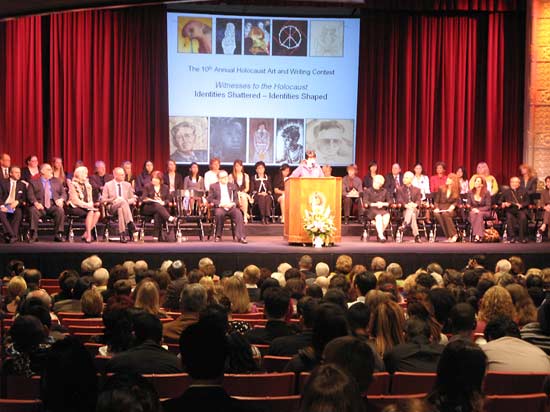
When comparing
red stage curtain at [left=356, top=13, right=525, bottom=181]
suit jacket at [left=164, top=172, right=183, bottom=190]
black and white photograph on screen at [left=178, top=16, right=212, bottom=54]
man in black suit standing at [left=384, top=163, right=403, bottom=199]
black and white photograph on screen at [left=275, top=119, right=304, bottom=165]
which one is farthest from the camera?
red stage curtain at [left=356, top=13, right=525, bottom=181]

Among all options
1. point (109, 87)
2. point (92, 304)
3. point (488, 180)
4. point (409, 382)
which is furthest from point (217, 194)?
point (409, 382)

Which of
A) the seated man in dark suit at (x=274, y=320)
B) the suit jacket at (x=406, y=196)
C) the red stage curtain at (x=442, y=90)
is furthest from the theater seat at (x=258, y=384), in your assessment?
the red stage curtain at (x=442, y=90)

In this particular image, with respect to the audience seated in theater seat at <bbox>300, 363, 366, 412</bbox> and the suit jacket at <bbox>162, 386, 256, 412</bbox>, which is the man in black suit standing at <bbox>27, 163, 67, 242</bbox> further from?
the audience seated in theater seat at <bbox>300, 363, 366, 412</bbox>

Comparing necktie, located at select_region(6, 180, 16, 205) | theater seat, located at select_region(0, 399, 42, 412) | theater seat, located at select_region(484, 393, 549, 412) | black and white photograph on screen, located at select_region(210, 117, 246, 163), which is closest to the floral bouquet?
necktie, located at select_region(6, 180, 16, 205)

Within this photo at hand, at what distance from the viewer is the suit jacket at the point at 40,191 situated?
456 inches

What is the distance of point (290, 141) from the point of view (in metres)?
15.2

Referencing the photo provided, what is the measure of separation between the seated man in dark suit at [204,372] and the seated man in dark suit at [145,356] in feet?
3.77

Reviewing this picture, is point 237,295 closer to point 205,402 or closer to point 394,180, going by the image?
point 205,402

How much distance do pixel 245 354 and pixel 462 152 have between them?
1228 centimetres

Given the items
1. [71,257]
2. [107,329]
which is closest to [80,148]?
[71,257]

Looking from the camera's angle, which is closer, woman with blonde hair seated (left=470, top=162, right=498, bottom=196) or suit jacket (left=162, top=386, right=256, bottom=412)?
suit jacket (left=162, top=386, right=256, bottom=412)

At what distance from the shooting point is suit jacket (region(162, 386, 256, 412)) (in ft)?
7.92

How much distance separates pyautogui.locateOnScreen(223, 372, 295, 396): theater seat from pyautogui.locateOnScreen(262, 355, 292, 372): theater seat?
0.53 meters

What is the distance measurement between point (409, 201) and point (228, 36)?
451cm
